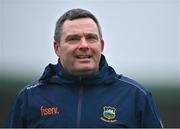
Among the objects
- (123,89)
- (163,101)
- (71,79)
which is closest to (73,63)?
(71,79)

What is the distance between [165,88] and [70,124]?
8.69 metres

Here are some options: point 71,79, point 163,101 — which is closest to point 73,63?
point 71,79

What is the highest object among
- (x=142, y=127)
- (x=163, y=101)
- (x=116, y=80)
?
(x=116, y=80)

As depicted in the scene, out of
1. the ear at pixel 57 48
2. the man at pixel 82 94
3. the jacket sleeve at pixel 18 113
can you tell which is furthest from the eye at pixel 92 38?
the jacket sleeve at pixel 18 113

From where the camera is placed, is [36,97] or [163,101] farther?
[163,101]

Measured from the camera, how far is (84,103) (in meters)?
4.56

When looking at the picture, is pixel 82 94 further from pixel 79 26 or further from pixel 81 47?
pixel 79 26

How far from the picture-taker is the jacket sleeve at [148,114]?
4.59 metres

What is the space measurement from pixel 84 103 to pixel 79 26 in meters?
0.55

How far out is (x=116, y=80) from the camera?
4.70 meters

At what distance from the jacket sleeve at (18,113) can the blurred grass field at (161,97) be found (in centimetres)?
770

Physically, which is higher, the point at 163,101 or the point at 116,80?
the point at 116,80

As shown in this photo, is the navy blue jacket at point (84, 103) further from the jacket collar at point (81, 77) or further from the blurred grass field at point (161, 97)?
the blurred grass field at point (161, 97)

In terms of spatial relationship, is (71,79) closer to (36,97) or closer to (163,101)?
(36,97)
